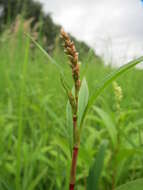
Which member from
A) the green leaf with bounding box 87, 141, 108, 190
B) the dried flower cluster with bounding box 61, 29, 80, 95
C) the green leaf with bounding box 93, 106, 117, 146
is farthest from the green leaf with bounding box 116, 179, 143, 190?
the green leaf with bounding box 93, 106, 117, 146

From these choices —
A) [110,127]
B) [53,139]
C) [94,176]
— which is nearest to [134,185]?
[94,176]

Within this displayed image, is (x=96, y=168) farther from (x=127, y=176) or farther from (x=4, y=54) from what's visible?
(x=4, y=54)

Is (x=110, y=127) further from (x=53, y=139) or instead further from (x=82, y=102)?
(x=82, y=102)

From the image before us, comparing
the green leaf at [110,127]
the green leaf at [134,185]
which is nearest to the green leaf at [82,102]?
the green leaf at [134,185]

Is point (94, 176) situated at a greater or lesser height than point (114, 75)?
lesser

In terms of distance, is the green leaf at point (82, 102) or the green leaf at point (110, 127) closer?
the green leaf at point (82, 102)

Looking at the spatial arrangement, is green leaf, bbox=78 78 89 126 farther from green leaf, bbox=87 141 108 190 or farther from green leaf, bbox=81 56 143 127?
green leaf, bbox=87 141 108 190

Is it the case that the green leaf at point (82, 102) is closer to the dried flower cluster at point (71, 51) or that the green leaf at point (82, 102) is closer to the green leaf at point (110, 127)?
the dried flower cluster at point (71, 51)

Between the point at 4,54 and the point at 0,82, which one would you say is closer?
the point at 0,82

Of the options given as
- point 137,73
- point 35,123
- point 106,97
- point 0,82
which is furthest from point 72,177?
point 137,73

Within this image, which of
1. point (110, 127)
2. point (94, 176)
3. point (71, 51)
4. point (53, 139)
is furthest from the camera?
point (53, 139)

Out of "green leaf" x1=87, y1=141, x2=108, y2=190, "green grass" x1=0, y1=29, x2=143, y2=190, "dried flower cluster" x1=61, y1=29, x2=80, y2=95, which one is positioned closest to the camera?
"dried flower cluster" x1=61, y1=29, x2=80, y2=95
